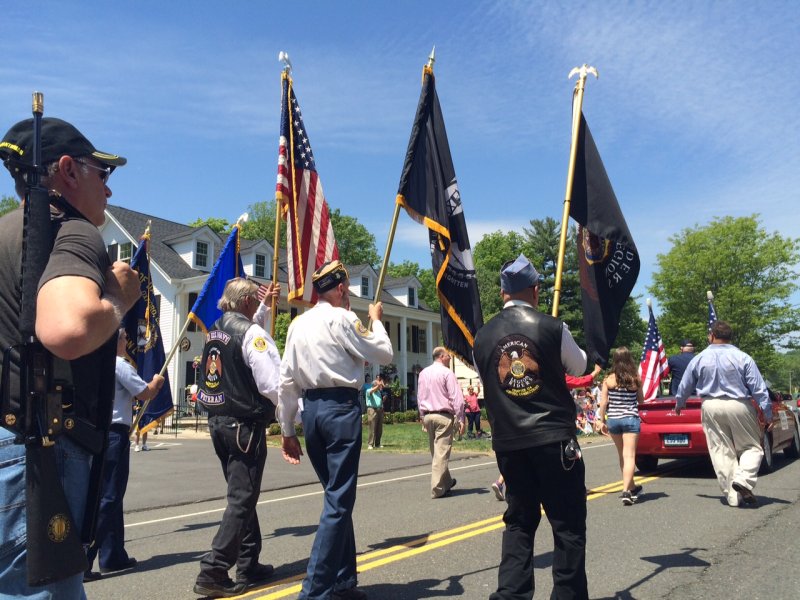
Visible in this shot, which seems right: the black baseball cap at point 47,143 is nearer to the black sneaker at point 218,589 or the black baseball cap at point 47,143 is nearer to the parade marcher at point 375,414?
the black sneaker at point 218,589

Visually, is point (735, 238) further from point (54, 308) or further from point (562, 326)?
point (54, 308)

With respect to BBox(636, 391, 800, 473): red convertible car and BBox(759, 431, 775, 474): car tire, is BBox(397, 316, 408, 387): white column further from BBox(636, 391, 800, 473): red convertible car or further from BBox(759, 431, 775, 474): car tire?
BBox(759, 431, 775, 474): car tire

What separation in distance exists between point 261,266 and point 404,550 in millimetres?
29903

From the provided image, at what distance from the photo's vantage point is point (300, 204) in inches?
280

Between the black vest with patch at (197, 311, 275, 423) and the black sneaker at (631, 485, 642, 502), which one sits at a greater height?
the black vest with patch at (197, 311, 275, 423)

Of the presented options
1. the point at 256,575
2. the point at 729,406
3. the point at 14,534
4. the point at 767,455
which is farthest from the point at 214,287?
the point at 767,455

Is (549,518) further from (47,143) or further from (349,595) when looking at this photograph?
(47,143)

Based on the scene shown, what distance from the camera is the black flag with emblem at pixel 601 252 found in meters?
5.69

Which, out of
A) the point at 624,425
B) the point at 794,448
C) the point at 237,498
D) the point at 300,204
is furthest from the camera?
the point at 794,448

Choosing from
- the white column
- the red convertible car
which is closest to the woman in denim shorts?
the red convertible car

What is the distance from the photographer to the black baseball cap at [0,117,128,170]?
223 centimetres

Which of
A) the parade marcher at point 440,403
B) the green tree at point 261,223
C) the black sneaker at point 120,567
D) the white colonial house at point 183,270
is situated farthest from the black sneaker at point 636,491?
the green tree at point 261,223

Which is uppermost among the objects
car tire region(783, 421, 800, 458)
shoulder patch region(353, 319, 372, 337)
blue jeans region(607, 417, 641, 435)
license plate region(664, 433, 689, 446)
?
shoulder patch region(353, 319, 372, 337)

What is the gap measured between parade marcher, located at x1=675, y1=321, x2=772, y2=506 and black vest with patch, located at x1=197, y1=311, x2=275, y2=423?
5521 mm
